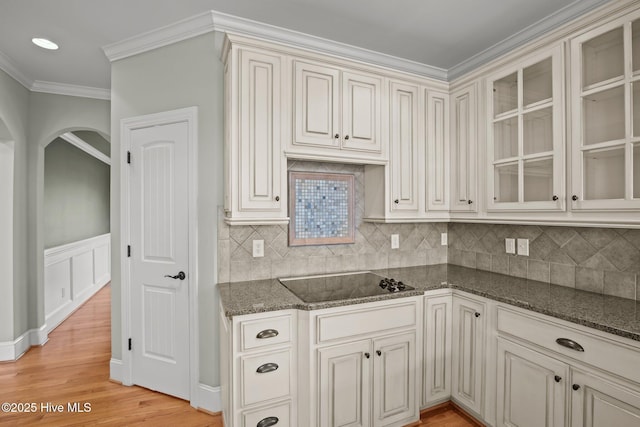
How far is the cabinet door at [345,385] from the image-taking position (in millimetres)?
1830

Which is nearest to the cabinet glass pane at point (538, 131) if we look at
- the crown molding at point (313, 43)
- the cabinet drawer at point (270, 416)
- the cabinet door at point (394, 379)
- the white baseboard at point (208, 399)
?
the crown molding at point (313, 43)

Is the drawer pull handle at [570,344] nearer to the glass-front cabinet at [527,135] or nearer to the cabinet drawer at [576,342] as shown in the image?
the cabinet drawer at [576,342]

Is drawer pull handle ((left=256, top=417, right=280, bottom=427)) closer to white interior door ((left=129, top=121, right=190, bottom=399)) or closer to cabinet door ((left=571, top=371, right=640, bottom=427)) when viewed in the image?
white interior door ((left=129, top=121, right=190, bottom=399))

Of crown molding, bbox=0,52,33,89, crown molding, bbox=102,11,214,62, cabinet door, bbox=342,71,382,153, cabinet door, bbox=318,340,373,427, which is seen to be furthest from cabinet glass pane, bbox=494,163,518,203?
crown molding, bbox=0,52,33,89

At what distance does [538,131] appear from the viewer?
2119mm

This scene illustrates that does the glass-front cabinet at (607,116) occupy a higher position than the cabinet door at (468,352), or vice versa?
the glass-front cabinet at (607,116)

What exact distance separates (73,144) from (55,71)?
2073 mm

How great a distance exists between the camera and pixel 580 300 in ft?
6.11

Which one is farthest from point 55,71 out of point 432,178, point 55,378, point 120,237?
point 432,178

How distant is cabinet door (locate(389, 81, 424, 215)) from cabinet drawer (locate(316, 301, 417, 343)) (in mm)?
798

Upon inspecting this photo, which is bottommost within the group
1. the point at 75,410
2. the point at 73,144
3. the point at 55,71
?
the point at 75,410

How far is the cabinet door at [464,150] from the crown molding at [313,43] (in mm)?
554

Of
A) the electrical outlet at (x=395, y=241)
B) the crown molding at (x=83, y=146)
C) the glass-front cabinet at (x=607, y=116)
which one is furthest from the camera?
the crown molding at (x=83, y=146)

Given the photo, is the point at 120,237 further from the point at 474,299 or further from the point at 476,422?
the point at 476,422
